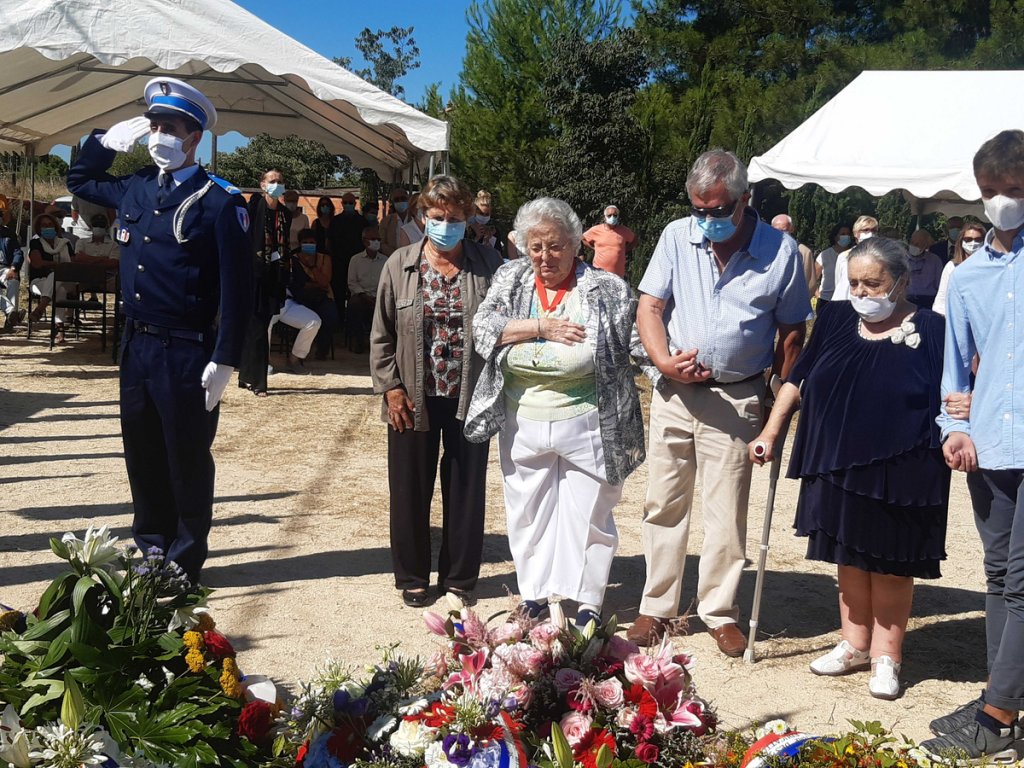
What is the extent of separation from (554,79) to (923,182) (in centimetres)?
1932

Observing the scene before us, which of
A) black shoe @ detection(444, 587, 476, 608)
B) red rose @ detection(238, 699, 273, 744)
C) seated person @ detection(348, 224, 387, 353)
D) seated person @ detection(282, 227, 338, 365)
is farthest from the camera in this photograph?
seated person @ detection(348, 224, 387, 353)

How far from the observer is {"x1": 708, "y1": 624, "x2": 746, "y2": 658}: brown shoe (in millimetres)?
4836

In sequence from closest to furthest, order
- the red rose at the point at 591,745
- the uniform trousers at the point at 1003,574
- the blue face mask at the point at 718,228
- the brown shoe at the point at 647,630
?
the red rose at the point at 591,745 < the uniform trousers at the point at 1003,574 < the blue face mask at the point at 718,228 < the brown shoe at the point at 647,630

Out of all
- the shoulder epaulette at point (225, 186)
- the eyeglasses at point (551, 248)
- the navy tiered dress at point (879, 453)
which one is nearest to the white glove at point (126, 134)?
the shoulder epaulette at point (225, 186)

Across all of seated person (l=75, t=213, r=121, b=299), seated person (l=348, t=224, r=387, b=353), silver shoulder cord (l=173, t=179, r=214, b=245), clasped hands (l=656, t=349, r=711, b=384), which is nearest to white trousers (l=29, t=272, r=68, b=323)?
seated person (l=75, t=213, r=121, b=299)

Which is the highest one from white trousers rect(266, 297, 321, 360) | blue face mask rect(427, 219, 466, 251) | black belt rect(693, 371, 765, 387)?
blue face mask rect(427, 219, 466, 251)

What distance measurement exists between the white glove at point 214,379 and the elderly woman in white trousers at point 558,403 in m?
1.09

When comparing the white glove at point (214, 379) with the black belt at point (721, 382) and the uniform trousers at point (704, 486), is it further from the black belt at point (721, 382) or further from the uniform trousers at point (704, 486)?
the black belt at point (721, 382)

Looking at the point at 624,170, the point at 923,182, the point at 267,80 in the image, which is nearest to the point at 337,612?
the point at 923,182

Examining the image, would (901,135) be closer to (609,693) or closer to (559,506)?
(559,506)

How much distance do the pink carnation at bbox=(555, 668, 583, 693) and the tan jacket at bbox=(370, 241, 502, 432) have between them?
2468mm

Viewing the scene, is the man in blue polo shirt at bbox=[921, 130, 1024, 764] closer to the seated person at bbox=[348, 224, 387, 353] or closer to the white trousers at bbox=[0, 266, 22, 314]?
the white trousers at bbox=[0, 266, 22, 314]

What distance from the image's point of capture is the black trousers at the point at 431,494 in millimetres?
5277

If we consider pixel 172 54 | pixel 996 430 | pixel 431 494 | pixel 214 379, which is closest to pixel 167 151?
pixel 214 379
